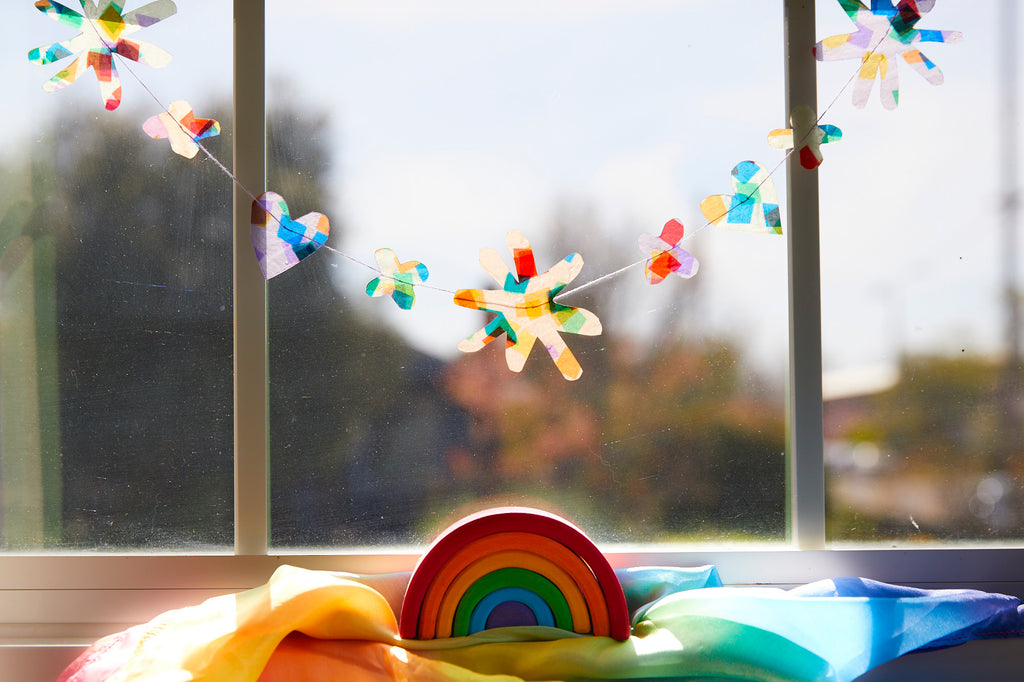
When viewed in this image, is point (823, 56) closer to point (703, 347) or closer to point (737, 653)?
point (703, 347)

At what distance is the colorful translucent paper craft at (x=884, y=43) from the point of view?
1.03 metres

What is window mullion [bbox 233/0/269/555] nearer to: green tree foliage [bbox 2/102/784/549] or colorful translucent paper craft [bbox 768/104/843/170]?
green tree foliage [bbox 2/102/784/549]

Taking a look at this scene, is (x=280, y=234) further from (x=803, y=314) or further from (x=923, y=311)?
(x=923, y=311)

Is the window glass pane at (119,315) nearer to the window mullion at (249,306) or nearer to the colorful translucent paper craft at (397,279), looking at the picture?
the window mullion at (249,306)

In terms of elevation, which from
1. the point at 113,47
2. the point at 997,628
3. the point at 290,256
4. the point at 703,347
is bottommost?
the point at 997,628

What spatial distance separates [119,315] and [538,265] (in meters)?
0.64

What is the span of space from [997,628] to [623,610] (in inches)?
20.5

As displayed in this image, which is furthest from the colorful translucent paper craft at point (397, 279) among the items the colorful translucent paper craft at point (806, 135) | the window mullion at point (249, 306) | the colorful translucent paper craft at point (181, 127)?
the colorful translucent paper craft at point (806, 135)

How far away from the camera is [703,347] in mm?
1107

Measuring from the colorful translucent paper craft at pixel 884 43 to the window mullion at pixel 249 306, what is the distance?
82 cm

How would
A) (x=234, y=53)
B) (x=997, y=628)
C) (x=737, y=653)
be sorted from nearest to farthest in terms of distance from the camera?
(x=737, y=653) < (x=997, y=628) < (x=234, y=53)

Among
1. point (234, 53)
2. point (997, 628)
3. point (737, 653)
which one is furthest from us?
point (234, 53)

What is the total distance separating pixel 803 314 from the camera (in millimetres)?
1099

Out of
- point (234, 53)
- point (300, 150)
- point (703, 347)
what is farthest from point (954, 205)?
point (234, 53)
